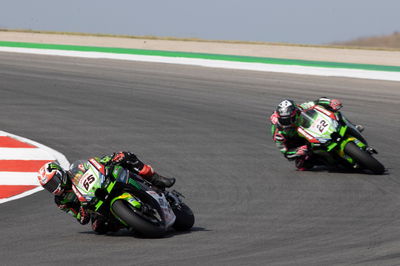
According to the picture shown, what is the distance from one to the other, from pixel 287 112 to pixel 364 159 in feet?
4.46

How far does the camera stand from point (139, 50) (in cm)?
3200

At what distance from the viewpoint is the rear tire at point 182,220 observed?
30.4 ft

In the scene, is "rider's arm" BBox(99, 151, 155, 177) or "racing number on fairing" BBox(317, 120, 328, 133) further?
"racing number on fairing" BBox(317, 120, 328, 133)

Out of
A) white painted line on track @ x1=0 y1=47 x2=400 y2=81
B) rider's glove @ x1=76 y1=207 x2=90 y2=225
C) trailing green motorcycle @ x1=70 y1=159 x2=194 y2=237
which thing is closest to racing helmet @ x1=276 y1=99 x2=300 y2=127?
trailing green motorcycle @ x1=70 y1=159 x2=194 y2=237

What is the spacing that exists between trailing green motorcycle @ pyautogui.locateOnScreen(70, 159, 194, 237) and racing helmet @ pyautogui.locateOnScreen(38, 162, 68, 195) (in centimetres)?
12

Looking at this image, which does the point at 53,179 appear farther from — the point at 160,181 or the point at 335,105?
the point at 335,105

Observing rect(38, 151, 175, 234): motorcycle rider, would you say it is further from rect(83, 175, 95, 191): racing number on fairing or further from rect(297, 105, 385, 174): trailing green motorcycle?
rect(297, 105, 385, 174): trailing green motorcycle

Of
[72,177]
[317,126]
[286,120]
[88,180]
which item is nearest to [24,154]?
[286,120]

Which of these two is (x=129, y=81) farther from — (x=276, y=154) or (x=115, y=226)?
(x=115, y=226)

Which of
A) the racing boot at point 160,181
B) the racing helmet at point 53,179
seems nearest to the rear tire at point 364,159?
the racing boot at point 160,181

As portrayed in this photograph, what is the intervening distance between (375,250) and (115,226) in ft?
9.19

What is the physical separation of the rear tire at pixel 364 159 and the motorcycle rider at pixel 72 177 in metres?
4.70

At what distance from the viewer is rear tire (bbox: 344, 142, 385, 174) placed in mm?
12875

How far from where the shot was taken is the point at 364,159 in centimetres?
→ 1290
